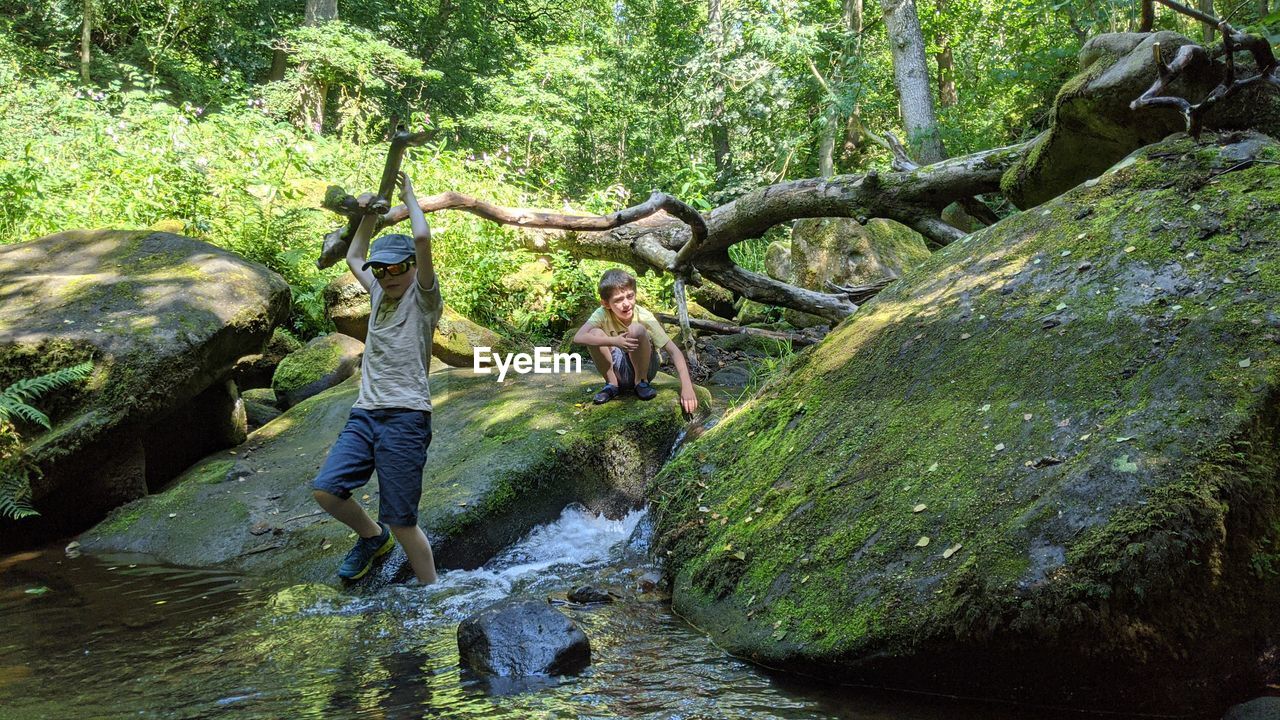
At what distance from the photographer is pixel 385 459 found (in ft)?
14.4

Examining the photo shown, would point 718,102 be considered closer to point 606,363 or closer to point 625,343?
point 606,363

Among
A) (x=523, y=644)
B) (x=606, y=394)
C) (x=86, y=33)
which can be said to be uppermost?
(x=86, y=33)

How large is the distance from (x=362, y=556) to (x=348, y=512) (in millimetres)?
297

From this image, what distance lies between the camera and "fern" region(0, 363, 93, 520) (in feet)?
17.4

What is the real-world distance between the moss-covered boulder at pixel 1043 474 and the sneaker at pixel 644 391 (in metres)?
1.82

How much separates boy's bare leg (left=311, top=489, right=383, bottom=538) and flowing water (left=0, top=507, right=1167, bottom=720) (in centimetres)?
32

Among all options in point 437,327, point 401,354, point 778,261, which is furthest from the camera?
point 778,261

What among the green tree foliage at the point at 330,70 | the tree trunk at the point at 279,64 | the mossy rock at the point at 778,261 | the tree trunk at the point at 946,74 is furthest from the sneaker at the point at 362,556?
the tree trunk at the point at 946,74

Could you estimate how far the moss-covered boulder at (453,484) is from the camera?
16.9 ft

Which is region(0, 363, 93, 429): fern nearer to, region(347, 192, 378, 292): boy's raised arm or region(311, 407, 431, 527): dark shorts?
region(347, 192, 378, 292): boy's raised arm

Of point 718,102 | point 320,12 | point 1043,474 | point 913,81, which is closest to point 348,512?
point 1043,474

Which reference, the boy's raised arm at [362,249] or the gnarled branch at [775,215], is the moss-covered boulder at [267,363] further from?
the boy's raised arm at [362,249]

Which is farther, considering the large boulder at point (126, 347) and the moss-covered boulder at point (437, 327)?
the moss-covered boulder at point (437, 327)

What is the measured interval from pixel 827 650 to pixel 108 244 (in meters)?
7.13
